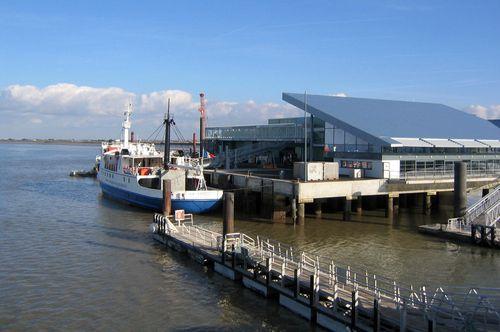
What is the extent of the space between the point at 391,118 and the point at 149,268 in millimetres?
36737

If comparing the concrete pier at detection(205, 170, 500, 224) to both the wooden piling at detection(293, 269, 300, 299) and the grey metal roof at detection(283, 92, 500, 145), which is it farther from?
the wooden piling at detection(293, 269, 300, 299)

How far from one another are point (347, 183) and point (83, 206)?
26335 mm

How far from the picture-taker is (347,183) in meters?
41.6

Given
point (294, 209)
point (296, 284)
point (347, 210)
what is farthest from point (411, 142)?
point (296, 284)

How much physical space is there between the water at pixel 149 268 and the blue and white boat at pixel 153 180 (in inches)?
68.0

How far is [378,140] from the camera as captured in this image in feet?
151

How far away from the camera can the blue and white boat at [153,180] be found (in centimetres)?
4375

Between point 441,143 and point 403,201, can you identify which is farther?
point 441,143

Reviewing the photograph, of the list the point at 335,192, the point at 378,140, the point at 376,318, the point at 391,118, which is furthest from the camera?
the point at 391,118

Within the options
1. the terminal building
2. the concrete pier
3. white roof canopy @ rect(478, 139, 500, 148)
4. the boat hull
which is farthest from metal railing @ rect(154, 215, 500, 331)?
white roof canopy @ rect(478, 139, 500, 148)

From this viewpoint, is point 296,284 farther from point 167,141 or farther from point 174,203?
point 167,141

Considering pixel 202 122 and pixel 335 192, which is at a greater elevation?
pixel 202 122

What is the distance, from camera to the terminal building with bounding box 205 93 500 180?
47.3 metres

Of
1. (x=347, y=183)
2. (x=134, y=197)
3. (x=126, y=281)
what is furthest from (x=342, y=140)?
(x=126, y=281)
